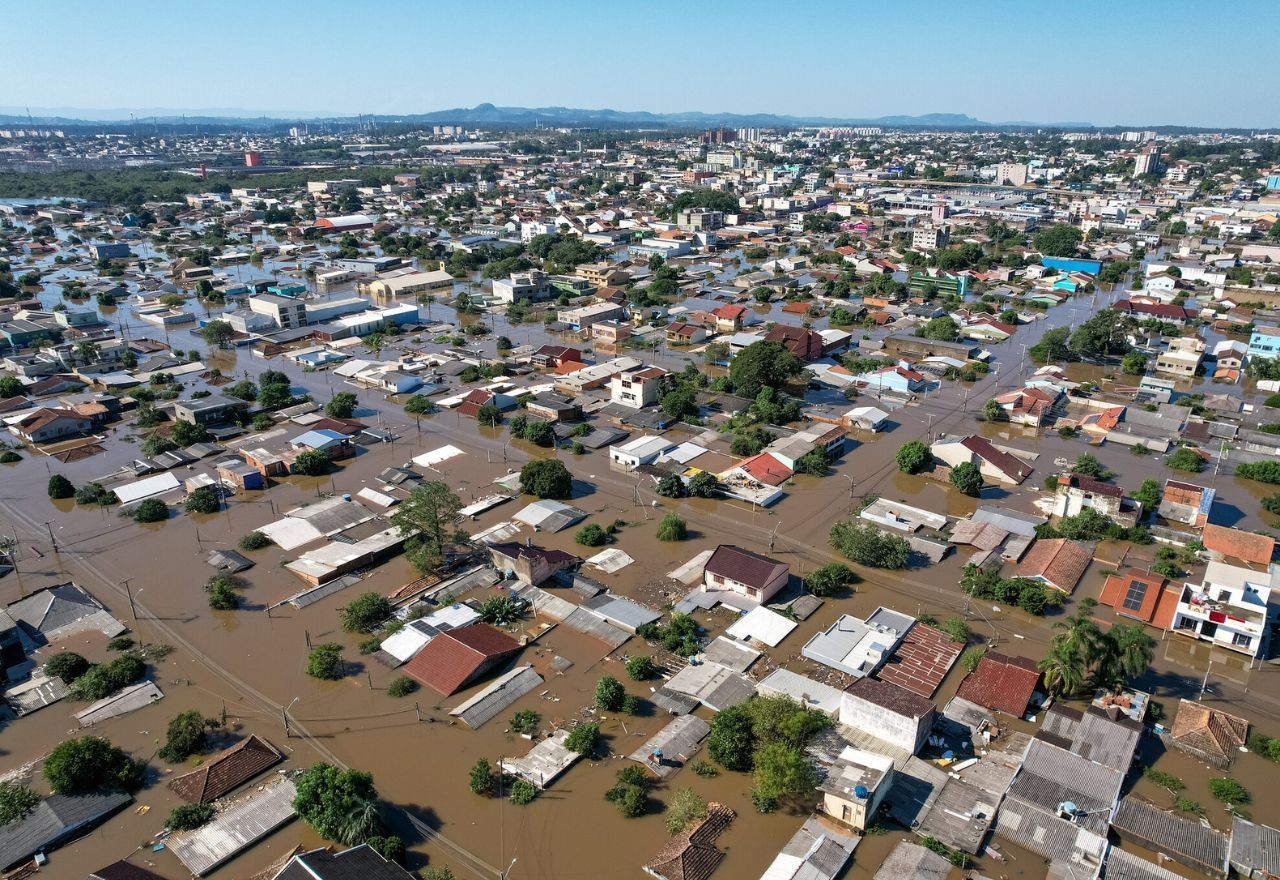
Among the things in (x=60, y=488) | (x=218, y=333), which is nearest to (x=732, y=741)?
(x=60, y=488)

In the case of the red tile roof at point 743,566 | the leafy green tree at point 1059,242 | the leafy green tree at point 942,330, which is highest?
the leafy green tree at point 1059,242

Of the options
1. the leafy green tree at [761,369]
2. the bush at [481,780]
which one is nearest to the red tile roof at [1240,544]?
the leafy green tree at [761,369]

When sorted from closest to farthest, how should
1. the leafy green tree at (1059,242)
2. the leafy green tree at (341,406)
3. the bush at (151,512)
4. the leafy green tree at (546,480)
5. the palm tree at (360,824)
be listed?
the palm tree at (360,824)
the bush at (151,512)
the leafy green tree at (546,480)
the leafy green tree at (341,406)
the leafy green tree at (1059,242)

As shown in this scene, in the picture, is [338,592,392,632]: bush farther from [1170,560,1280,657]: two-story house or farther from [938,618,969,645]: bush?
[1170,560,1280,657]: two-story house

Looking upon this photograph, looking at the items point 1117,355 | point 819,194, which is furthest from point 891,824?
point 819,194

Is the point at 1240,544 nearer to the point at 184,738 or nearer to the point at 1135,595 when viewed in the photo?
the point at 1135,595

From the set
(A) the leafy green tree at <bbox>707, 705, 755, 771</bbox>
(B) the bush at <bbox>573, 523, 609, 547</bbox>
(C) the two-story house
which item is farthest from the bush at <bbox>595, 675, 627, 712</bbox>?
(C) the two-story house

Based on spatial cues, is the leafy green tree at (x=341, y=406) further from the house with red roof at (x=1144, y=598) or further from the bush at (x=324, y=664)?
the house with red roof at (x=1144, y=598)
